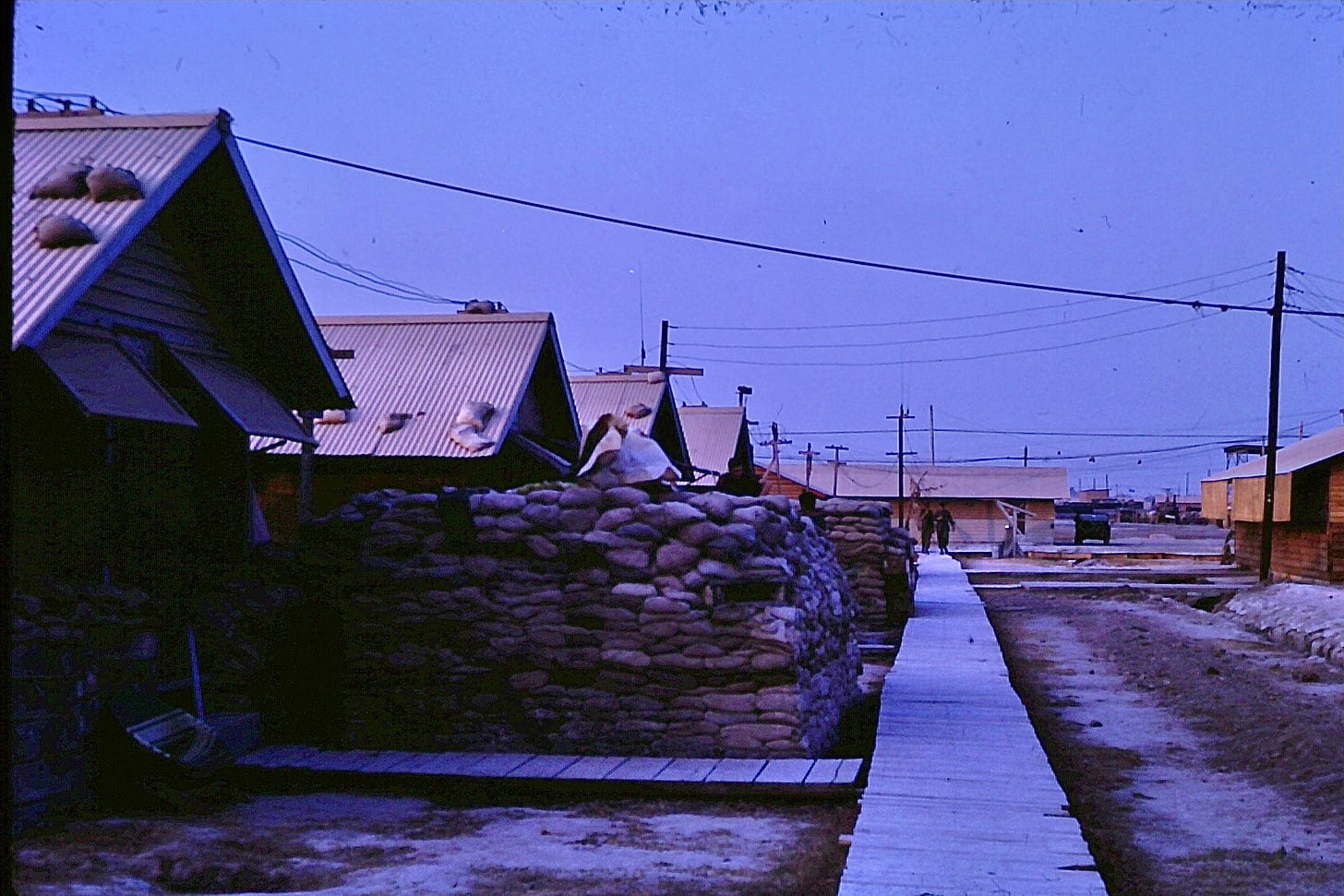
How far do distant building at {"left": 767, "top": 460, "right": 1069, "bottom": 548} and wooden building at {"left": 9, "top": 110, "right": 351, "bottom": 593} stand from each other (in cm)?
6731

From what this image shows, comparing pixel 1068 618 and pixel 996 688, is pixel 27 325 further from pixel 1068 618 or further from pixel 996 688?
pixel 1068 618

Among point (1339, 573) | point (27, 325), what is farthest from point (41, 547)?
point (1339, 573)

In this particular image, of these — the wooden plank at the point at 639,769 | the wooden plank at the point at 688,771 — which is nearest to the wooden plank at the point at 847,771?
the wooden plank at the point at 688,771

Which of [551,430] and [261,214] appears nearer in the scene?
[261,214]

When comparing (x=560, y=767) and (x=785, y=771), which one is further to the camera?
(x=560, y=767)

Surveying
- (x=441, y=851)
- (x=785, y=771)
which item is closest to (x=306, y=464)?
(x=785, y=771)

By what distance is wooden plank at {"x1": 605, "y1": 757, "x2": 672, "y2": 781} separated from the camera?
8055mm

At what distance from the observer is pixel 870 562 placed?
21172 mm

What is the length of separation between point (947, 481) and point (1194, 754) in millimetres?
83973

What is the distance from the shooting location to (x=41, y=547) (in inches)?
339

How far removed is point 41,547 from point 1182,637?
57.0 feet

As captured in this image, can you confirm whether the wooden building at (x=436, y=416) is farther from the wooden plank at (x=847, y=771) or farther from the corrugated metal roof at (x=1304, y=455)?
the corrugated metal roof at (x=1304, y=455)

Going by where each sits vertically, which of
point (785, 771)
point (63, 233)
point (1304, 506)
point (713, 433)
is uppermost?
point (713, 433)

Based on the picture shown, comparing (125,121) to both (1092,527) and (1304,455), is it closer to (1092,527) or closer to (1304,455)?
(1304,455)
